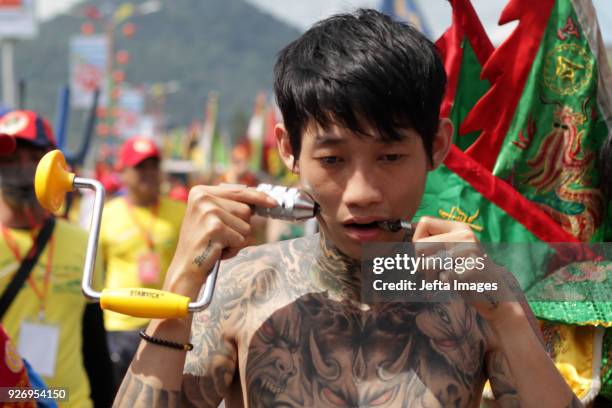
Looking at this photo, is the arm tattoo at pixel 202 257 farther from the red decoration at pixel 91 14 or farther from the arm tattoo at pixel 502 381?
the red decoration at pixel 91 14

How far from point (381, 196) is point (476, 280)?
279mm

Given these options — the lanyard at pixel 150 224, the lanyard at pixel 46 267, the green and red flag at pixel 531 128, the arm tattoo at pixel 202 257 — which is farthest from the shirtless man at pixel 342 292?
the lanyard at pixel 150 224

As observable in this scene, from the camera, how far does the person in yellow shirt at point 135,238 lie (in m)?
6.08

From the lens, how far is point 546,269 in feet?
7.75

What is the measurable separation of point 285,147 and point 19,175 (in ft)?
8.41

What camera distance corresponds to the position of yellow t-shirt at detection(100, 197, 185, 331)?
6340mm

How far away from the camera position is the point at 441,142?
7.37 ft

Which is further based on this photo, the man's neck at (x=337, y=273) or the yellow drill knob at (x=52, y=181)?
the man's neck at (x=337, y=273)

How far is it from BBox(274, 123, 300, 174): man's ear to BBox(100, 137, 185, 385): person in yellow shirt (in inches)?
154

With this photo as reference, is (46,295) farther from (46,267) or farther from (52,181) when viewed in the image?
(52,181)

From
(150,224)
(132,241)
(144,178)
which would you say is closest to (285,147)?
(132,241)

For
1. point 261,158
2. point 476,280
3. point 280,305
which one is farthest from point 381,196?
point 261,158

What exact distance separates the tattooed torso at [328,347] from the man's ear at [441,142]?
338 mm

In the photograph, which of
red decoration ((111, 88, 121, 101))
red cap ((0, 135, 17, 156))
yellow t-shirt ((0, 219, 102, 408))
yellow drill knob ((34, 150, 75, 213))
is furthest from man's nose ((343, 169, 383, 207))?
red decoration ((111, 88, 121, 101))
